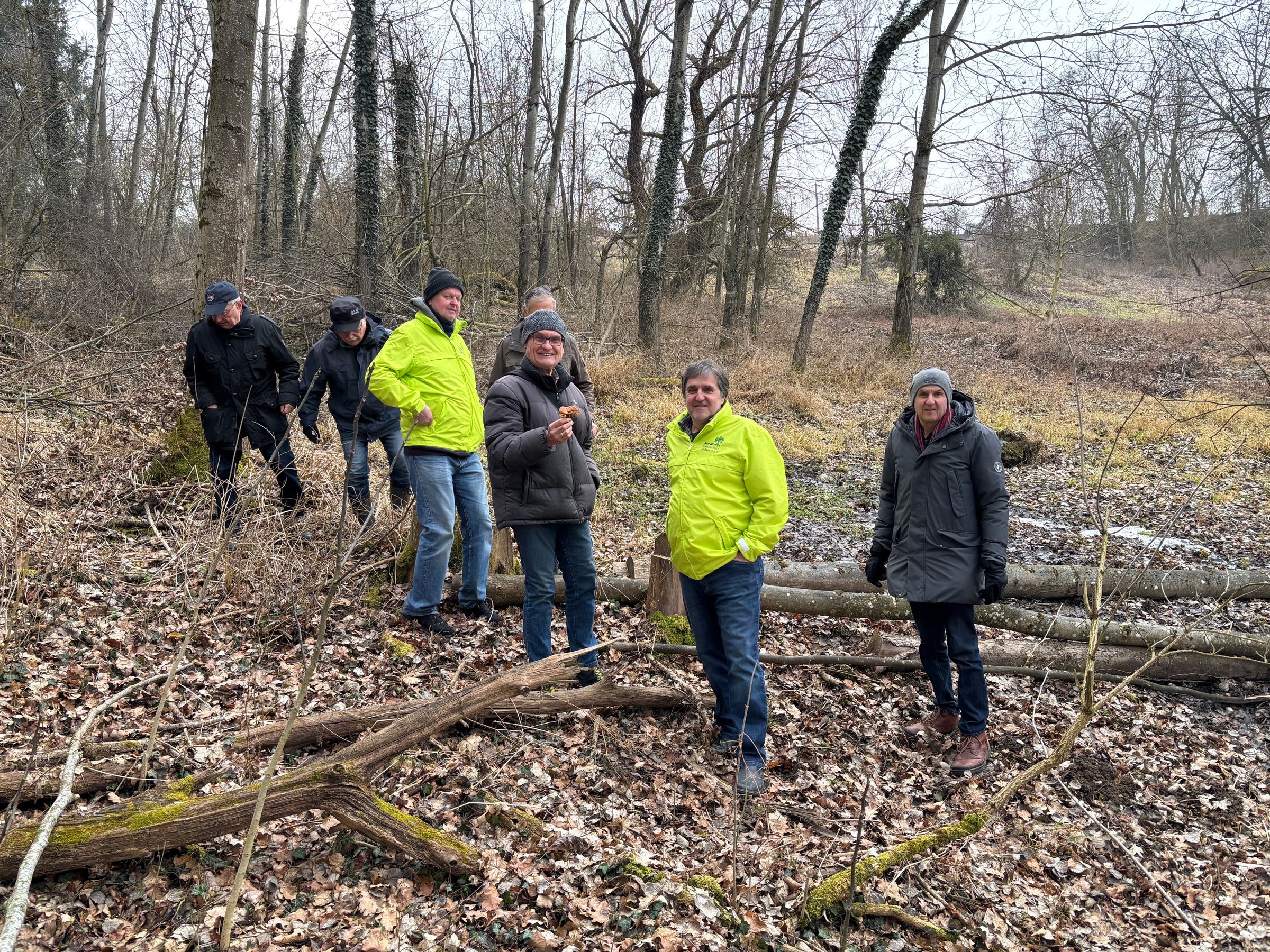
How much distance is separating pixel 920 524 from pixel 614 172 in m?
19.4

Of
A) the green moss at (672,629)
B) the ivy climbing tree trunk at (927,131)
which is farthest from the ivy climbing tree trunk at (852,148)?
the green moss at (672,629)

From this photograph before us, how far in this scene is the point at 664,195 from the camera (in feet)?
49.0

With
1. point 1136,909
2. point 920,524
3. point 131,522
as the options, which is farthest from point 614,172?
point 1136,909

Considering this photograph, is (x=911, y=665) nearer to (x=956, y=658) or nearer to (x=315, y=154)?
(x=956, y=658)

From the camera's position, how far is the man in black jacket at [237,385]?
18.7 ft

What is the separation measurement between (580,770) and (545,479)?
4.92ft

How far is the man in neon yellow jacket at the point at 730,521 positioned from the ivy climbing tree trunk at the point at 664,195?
37.9 feet

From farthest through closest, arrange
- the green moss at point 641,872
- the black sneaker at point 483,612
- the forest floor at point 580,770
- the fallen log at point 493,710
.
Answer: the black sneaker at point 483,612 < the fallen log at point 493,710 < the green moss at point 641,872 < the forest floor at point 580,770

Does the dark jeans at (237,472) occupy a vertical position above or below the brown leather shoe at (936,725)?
above

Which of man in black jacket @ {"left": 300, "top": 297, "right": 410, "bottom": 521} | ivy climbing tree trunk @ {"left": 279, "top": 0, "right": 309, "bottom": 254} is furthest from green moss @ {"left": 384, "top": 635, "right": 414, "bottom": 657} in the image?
ivy climbing tree trunk @ {"left": 279, "top": 0, "right": 309, "bottom": 254}

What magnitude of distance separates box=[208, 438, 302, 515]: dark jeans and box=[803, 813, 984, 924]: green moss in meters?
4.46

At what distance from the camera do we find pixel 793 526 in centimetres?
818

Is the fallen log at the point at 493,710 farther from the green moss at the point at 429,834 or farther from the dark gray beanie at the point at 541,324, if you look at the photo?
the dark gray beanie at the point at 541,324

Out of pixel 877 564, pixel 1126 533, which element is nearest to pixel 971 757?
pixel 877 564
